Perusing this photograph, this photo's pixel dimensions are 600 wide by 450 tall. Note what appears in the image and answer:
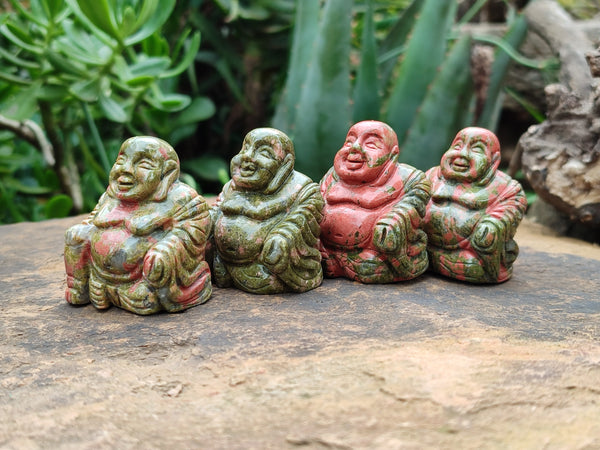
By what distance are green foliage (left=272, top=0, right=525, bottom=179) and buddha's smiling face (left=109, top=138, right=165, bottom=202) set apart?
209 cm

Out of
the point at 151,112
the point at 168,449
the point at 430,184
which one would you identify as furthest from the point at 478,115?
the point at 168,449

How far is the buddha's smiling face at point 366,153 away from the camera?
3217 millimetres

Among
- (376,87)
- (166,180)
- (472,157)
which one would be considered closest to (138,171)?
(166,180)

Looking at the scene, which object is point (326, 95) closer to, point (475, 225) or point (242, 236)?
point (475, 225)

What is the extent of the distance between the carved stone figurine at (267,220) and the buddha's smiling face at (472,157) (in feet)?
2.60

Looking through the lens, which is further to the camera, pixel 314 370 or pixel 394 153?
pixel 394 153

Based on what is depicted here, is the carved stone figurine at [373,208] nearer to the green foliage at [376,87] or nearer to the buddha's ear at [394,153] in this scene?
the buddha's ear at [394,153]

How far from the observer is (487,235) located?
321 centimetres

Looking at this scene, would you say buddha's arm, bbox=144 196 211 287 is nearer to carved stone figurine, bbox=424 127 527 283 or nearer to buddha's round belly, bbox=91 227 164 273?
buddha's round belly, bbox=91 227 164 273

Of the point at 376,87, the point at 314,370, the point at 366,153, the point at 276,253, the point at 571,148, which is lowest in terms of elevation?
the point at 314,370

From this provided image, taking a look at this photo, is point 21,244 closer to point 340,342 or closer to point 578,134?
point 340,342

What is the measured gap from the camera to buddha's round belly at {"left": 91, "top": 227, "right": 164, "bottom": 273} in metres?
2.87

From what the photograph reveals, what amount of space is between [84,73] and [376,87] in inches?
86.5

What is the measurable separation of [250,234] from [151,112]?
3000 mm
